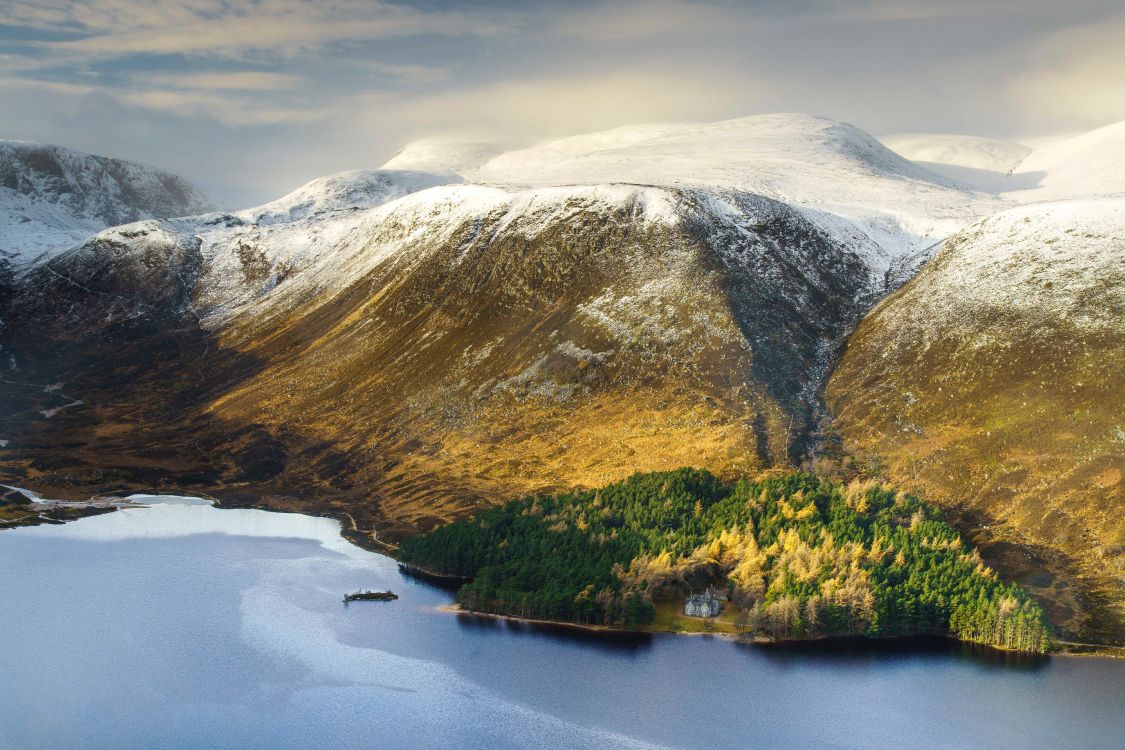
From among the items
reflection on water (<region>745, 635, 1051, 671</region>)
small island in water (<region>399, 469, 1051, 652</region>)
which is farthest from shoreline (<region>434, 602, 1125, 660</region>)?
small island in water (<region>399, 469, 1051, 652</region>)

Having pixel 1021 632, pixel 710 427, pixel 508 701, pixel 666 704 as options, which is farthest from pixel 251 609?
pixel 1021 632

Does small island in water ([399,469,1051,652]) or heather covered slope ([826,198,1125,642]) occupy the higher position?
heather covered slope ([826,198,1125,642])

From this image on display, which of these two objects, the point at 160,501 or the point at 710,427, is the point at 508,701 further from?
the point at 160,501

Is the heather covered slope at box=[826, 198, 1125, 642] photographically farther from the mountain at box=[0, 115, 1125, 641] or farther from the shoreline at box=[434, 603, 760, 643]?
the shoreline at box=[434, 603, 760, 643]

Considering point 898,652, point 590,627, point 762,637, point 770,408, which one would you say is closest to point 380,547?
point 590,627

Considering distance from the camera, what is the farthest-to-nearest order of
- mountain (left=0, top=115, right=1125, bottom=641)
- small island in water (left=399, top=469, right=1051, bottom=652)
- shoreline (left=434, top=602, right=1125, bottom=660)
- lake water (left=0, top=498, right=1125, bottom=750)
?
mountain (left=0, top=115, right=1125, bottom=641) < small island in water (left=399, top=469, right=1051, bottom=652) < shoreline (left=434, top=602, right=1125, bottom=660) < lake water (left=0, top=498, right=1125, bottom=750)
